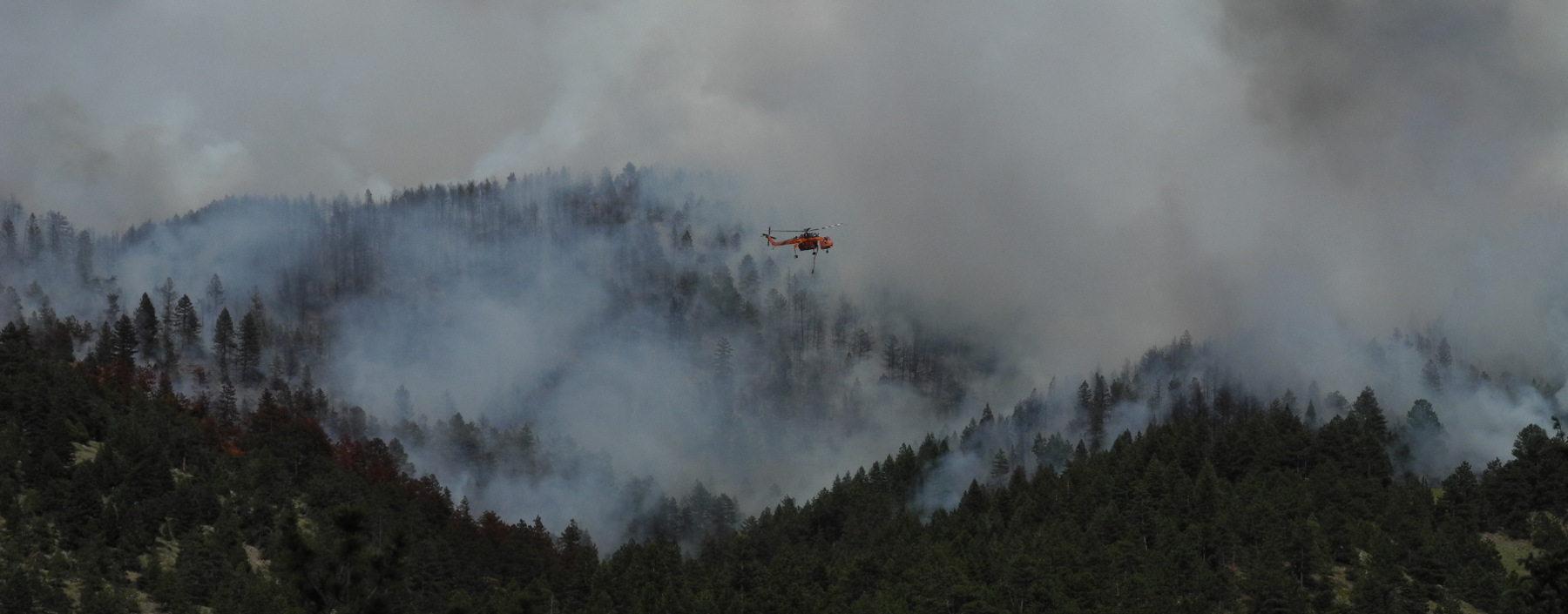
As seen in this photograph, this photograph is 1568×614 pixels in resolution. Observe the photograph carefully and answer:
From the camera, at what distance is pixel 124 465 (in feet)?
533

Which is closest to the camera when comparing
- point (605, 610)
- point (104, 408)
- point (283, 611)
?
point (283, 611)

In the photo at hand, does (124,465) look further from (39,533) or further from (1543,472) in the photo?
(1543,472)

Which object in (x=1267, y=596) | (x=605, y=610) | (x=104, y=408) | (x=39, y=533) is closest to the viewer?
(x=39, y=533)

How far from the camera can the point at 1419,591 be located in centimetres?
15112

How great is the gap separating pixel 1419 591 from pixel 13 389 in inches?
6119

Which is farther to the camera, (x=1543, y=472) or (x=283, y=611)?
(x=1543, y=472)

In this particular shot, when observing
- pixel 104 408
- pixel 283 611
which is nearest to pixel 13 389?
pixel 104 408

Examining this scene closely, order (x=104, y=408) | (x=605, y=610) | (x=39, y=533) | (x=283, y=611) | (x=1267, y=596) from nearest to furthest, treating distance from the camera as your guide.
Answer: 1. (x=283, y=611)
2. (x=39, y=533)
3. (x=1267, y=596)
4. (x=605, y=610)
5. (x=104, y=408)

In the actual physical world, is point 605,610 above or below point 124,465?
below

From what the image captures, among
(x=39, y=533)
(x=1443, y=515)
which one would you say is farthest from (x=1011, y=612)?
(x=39, y=533)

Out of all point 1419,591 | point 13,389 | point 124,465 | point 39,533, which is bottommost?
point 1419,591

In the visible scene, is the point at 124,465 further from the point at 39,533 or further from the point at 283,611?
the point at 283,611

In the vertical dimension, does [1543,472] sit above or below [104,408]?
below

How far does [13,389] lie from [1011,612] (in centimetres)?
11534
